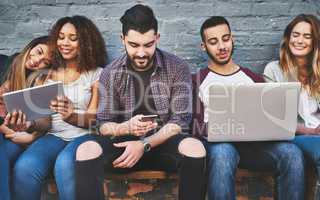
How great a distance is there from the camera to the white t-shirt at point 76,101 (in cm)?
252

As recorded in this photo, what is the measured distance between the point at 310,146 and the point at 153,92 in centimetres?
82

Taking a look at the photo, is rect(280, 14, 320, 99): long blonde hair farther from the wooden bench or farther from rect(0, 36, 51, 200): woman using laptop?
rect(0, 36, 51, 200): woman using laptop

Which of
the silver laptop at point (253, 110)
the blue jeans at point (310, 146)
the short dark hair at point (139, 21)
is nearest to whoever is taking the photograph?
the silver laptop at point (253, 110)

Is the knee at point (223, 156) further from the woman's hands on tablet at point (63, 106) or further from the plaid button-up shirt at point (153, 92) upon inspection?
the woman's hands on tablet at point (63, 106)

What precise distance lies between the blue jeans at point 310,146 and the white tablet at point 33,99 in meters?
1.20

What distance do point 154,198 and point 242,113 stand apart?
62cm

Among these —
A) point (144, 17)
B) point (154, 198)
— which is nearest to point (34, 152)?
point (154, 198)

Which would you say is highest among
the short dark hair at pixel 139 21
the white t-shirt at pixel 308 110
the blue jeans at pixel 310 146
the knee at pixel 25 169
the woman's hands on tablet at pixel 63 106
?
the short dark hair at pixel 139 21

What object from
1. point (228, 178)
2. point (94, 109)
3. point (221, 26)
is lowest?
point (228, 178)

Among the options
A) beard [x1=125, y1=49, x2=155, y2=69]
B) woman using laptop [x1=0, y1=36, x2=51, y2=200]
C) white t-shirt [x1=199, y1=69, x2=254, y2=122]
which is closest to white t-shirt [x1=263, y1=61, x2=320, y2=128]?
white t-shirt [x1=199, y1=69, x2=254, y2=122]

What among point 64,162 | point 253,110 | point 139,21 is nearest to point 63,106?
point 64,162

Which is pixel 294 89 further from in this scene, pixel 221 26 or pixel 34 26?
pixel 34 26

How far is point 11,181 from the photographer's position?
2215 mm

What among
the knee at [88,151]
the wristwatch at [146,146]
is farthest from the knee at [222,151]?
the knee at [88,151]
